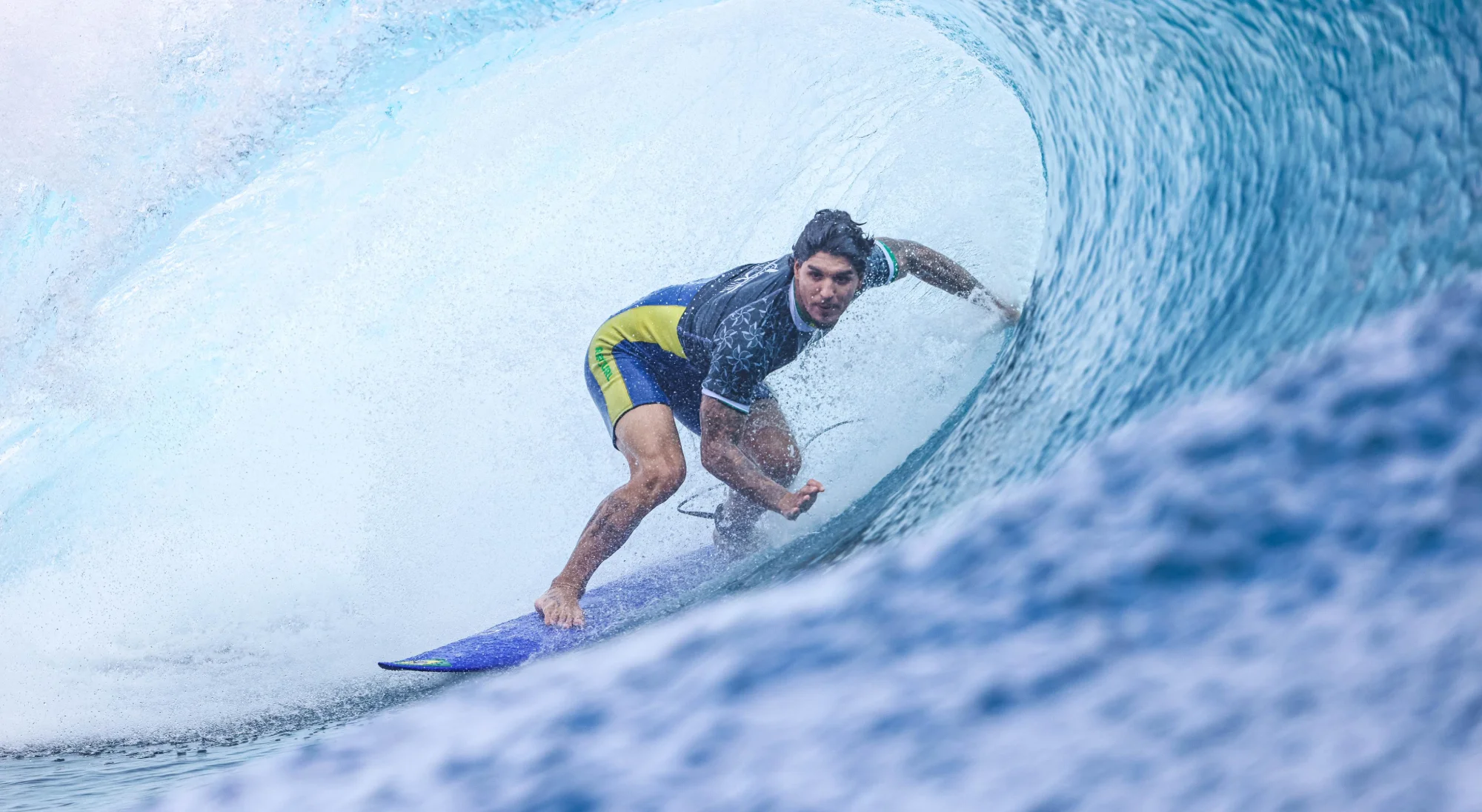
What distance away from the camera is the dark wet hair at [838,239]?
2.40 metres

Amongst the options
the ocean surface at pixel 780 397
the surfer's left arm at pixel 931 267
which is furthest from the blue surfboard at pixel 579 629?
the surfer's left arm at pixel 931 267

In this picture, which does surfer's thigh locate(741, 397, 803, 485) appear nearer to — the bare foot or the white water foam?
the white water foam

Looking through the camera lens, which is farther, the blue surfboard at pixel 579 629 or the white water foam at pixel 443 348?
the white water foam at pixel 443 348

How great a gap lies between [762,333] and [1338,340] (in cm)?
135

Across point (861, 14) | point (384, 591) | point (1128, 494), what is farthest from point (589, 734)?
point (861, 14)

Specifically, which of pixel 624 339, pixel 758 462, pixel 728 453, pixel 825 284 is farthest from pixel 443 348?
pixel 825 284

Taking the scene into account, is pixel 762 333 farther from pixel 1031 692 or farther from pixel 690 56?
pixel 690 56

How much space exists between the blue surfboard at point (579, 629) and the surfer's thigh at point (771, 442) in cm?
33

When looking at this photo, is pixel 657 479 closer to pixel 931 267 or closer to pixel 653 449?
pixel 653 449

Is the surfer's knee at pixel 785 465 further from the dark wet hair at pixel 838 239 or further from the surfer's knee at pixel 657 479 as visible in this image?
the dark wet hair at pixel 838 239

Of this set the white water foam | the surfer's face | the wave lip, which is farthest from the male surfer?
the wave lip

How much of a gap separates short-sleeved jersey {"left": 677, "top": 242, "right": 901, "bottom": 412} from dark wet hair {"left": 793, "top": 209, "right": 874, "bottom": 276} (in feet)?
0.49

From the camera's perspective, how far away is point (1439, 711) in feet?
3.88

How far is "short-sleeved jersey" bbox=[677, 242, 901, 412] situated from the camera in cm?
253
